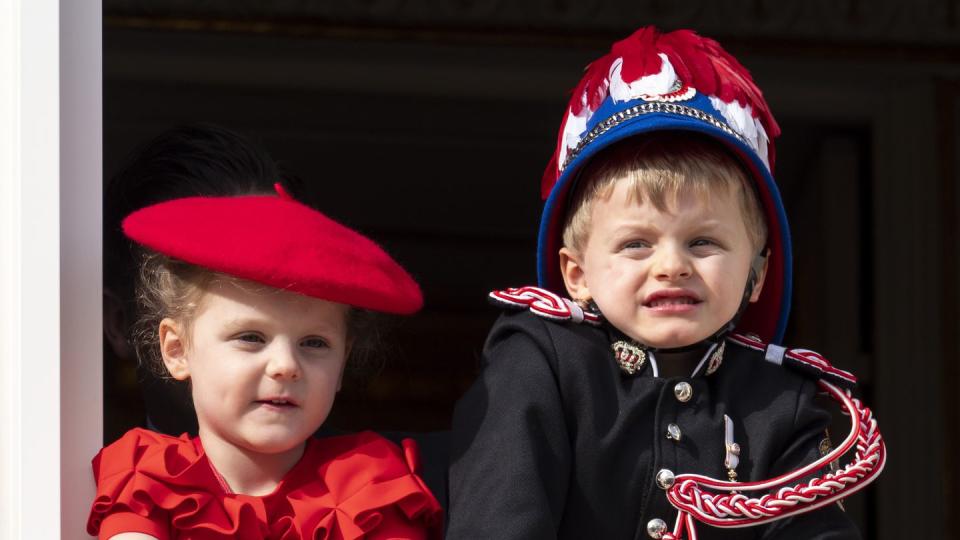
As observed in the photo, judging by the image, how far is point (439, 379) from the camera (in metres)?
3.57

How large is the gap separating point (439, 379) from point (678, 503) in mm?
2141

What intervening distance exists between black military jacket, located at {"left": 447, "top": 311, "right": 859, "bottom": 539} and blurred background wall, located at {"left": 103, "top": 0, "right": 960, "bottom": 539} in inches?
60.3

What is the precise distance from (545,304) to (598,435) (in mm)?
131

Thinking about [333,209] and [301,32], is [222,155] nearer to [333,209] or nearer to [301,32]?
[301,32]

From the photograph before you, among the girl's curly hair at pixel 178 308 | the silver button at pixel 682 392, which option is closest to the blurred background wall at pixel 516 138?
the girl's curly hair at pixel 178 308

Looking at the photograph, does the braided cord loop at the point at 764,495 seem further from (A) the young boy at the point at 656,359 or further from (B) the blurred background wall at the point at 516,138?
(B) the blurred background wall at the point at 516,138

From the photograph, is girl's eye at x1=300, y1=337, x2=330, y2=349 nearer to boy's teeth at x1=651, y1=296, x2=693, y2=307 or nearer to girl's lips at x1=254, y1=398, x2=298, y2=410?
girl's lips at x1=254, y1=398, x2=298, y2=410

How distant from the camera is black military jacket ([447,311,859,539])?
1413mm

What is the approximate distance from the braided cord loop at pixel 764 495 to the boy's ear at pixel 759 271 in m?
0.18

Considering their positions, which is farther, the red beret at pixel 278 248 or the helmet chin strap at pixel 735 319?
the helmet chin strap at pixel 735 319

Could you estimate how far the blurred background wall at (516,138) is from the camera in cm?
317
